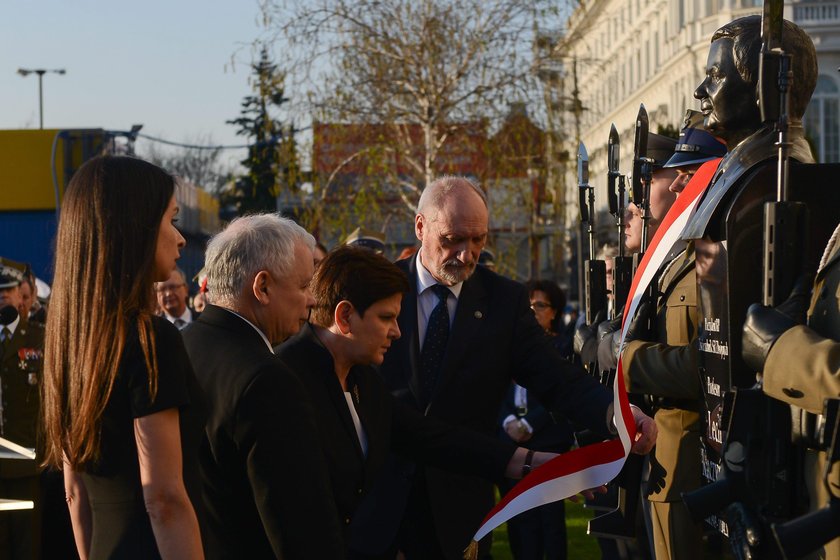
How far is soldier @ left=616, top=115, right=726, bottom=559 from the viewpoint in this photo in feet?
15.9

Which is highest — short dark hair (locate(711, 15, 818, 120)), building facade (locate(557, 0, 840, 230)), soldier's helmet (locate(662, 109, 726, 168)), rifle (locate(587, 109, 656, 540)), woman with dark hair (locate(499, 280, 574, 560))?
building facade (locate(557, 0, 840, 230))

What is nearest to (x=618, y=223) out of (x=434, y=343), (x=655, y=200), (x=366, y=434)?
(x=655, y=200)

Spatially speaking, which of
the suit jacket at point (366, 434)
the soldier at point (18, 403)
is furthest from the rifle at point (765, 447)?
the soldier at point (18, 403)

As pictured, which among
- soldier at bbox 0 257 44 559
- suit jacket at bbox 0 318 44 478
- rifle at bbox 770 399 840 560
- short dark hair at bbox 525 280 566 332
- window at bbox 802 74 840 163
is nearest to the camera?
rifle at bbox 770 399 840 560

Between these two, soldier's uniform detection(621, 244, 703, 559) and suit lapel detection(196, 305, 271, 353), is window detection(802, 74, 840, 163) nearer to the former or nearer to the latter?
soldier's uniform detection(621, 244, 703, 559)

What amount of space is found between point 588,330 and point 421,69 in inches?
674

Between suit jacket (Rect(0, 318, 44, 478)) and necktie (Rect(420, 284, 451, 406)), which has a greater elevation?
necktie (Rect(420, 284, 451, 406))

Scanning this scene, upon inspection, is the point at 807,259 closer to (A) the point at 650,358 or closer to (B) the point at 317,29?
(A) the point at 650,358

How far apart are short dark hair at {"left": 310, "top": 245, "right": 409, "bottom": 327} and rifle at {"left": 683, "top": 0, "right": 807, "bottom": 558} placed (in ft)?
4.13

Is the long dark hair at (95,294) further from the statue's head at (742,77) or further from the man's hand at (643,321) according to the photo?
the man's hand at (643,321)

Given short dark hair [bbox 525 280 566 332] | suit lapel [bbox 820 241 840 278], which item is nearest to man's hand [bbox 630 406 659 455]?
suit lapel [bbox 820 241 840 278]

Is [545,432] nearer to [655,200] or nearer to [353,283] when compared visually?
[655,200]

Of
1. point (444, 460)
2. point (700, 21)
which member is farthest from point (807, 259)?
point (700, 21)

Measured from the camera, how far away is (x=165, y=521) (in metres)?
3.22
